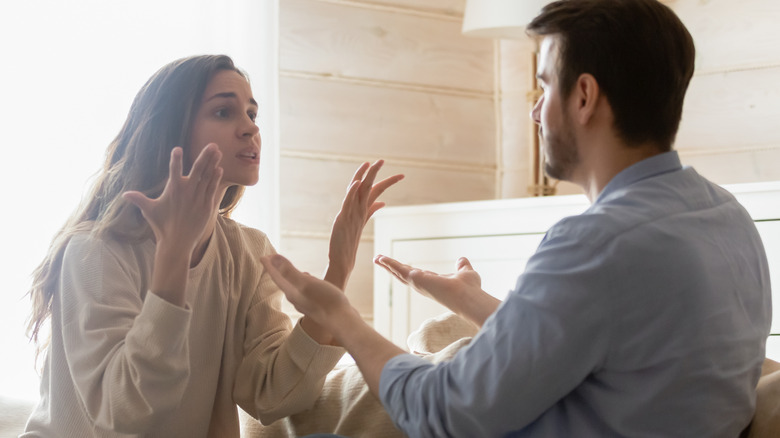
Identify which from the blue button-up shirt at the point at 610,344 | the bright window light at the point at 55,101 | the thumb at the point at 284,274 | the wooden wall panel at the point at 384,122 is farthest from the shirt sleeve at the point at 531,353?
the wooden wall panel at the point at 384,122

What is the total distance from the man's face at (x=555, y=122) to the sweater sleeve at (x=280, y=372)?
0.53 m

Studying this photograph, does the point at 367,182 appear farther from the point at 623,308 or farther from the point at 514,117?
the point at 514,117

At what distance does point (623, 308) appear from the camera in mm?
935

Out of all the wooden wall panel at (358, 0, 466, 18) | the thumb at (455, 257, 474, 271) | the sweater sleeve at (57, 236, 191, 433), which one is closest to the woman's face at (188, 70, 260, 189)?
the sweater sleeve at (57, 236, 191, 433)

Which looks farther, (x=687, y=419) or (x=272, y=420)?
(x=272, y=420)

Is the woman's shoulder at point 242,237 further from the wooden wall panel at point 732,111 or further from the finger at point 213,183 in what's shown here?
the wooden wall panel at point 732,111

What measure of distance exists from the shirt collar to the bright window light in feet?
5.38

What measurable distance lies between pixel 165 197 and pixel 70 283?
26cm

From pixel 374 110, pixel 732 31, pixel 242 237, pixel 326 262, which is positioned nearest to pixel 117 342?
pixel 242 237

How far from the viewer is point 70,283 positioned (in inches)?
51.6

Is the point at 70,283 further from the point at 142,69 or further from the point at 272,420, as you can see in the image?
the point at 142,69

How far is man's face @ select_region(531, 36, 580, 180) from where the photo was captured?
1.12 meters

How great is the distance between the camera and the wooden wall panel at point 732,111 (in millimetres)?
2885

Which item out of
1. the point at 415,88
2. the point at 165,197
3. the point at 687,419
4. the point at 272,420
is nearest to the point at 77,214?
the point at 165,197
